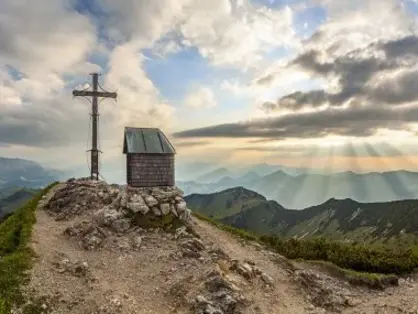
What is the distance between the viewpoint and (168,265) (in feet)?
87.4

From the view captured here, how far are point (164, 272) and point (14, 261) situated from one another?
389 inches

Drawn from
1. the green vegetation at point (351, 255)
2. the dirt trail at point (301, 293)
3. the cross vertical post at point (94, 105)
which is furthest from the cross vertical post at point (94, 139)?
the green vegetation at point (351, 255)

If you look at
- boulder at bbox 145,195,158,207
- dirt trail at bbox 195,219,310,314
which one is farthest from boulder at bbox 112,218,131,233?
dirt trail at bbox 195,219,310,314

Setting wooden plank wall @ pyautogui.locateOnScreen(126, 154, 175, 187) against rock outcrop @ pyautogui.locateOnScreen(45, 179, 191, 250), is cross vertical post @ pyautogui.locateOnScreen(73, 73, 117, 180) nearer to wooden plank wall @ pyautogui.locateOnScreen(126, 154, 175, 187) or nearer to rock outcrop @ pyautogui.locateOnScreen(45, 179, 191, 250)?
rock outcrop @ pyautogui.locateOnScreen(45, 179, 191, 250)

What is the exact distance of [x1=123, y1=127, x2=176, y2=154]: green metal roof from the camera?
39.7 m

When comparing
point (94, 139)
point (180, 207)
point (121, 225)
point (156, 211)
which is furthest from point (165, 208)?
point (94, 139)

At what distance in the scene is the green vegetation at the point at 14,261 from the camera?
19406 millimetres

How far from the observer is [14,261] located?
2303cm

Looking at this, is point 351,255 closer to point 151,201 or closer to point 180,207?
point 180,207

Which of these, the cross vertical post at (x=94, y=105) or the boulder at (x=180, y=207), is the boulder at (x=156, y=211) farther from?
the cross vertical post at (x=94, y=105)

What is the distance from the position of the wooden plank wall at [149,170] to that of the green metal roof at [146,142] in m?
0.57

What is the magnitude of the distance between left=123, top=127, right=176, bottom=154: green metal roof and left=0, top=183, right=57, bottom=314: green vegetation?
40.9 ft

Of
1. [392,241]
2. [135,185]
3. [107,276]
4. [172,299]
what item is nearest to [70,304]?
[107,276]

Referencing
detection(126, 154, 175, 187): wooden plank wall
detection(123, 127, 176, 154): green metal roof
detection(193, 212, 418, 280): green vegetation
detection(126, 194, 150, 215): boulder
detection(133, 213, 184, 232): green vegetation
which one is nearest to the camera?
detection(193, 212, 418, 280): green vegetation
